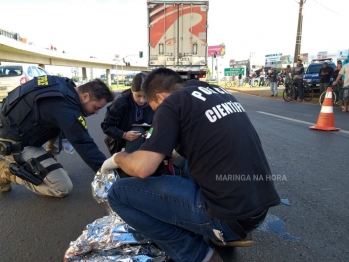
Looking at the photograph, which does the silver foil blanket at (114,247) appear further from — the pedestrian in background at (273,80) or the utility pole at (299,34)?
the utility pole at (299,34)

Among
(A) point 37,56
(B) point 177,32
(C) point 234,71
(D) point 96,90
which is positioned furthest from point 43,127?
(A) point 37,56

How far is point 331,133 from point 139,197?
545 cm

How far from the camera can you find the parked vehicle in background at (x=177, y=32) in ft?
41.5

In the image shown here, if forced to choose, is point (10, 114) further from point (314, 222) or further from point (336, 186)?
point (336, 186)

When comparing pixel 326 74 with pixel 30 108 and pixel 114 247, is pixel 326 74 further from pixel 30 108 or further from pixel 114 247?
pixel 114 247

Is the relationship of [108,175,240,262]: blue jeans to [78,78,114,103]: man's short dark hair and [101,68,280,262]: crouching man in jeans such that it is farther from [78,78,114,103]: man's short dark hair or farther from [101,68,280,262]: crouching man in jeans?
[78,78,114,103]: man's short dark hair

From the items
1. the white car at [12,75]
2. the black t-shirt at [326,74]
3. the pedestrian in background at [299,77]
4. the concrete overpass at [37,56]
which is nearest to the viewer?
the black t-shirt at [326,74]

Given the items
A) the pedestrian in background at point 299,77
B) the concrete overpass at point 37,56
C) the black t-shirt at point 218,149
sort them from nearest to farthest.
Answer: the black t-shirt at point 218,149 < the pedestrian in background at point 299,77 < the concrete overpass at point 37,56

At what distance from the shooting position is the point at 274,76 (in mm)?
16656

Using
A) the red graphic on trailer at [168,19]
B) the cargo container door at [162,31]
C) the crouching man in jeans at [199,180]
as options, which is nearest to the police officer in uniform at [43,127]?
the crouching man in jeans at [199,180]

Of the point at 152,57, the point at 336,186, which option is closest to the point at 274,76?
the point at 152,57

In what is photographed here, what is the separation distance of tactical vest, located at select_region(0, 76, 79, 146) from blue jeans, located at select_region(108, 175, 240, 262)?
4.39 ft

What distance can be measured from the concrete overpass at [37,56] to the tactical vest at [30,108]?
78.8 feet

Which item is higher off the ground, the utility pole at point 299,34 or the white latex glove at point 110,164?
the utility pole at point 299,34
